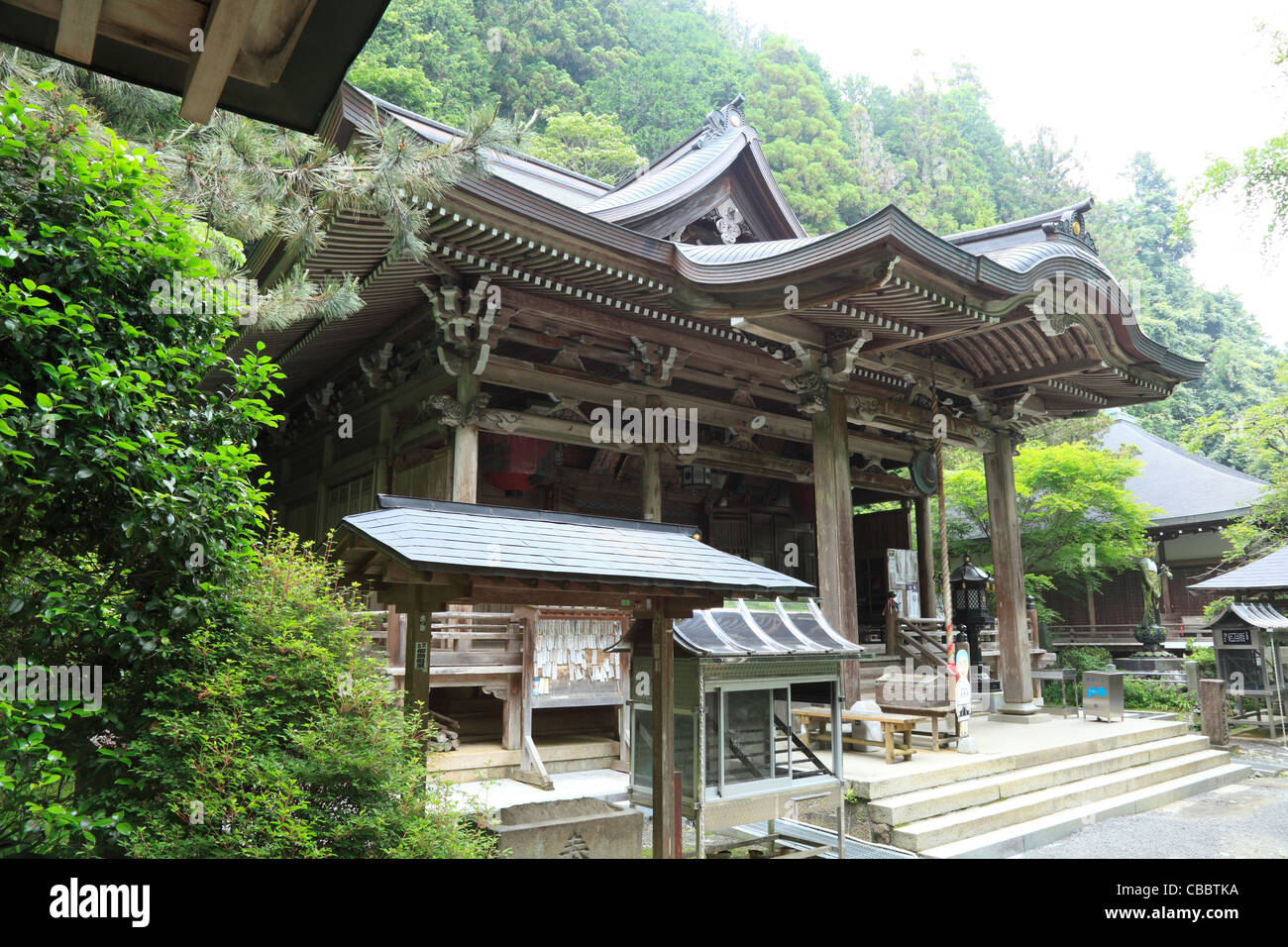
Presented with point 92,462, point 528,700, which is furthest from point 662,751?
point 528,700

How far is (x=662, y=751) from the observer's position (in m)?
4.93

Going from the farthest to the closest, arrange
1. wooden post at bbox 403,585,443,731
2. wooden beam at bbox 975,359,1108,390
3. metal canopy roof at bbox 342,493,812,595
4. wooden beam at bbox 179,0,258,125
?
wooden beam at bbox 975,359,1108,390, wooden post at bbox 403,585,443,731, metal canopy roof at bbox 342,493,812,595, wooden beam at bbox 179,0,258,125

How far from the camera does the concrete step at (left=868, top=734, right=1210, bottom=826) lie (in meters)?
7.09

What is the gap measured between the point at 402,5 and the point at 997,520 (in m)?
33.5

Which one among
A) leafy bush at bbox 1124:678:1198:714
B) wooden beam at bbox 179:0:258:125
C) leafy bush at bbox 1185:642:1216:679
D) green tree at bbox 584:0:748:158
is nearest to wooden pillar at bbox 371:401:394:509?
wooden beam at bbox 179:0:258:125

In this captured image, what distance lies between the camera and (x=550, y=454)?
12727 millimetres

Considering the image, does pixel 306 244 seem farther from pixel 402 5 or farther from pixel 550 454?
pixel 402 5

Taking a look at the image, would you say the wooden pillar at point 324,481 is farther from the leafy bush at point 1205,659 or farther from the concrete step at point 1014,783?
the leafy bush at point 1205,659

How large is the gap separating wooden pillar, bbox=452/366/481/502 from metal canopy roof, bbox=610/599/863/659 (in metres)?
Answer: 4.05

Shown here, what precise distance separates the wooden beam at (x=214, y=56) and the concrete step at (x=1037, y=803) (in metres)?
7.01

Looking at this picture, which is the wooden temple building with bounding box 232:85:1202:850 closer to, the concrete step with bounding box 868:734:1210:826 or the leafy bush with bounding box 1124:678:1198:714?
the concrete step with bounding box 868:734:1210:826
